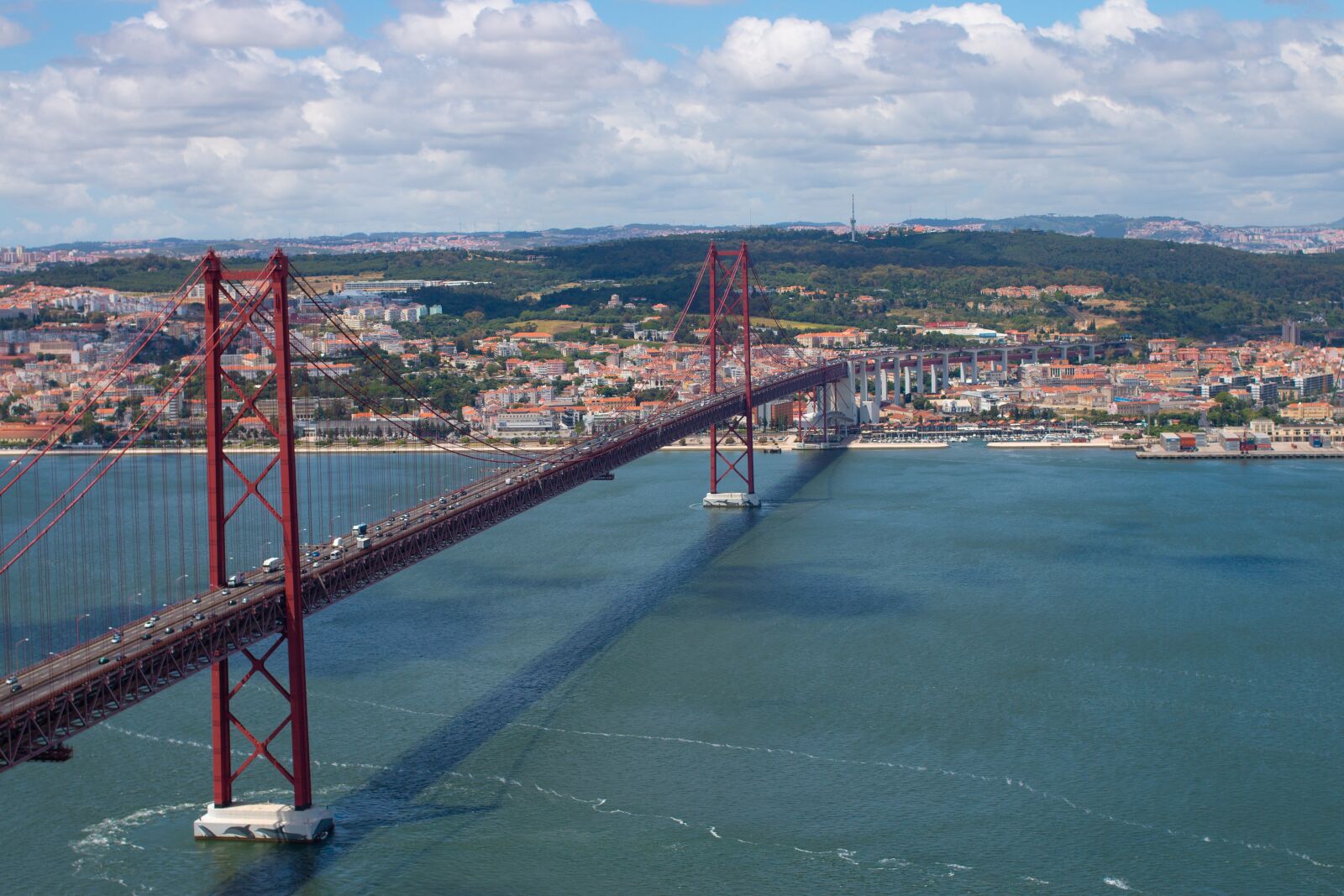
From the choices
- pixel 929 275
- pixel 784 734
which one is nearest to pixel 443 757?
pixel 784 734

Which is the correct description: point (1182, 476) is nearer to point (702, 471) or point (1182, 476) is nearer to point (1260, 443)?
point (1260, 443)

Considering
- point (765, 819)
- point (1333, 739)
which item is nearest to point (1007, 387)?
point (1333, 739)

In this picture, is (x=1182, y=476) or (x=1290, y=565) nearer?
→ (x=1290, y=565)

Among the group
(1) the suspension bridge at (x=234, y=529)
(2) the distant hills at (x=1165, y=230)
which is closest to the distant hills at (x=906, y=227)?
(2) the distant hills at (x=1165, y=230)

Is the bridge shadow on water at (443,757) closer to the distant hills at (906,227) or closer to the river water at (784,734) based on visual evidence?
the river water at (784,734)

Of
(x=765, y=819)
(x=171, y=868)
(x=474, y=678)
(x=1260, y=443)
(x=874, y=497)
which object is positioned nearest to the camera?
(x=171, y=868)

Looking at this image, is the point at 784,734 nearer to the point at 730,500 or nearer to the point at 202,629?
the point at 202,629
